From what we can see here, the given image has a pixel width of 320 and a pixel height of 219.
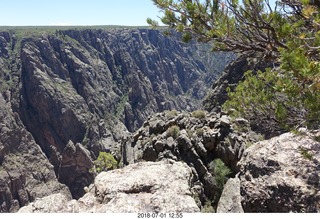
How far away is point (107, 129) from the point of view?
160m

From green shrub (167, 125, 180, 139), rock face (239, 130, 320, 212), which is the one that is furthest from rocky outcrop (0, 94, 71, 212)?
rock face (239, 130, 320, 212)

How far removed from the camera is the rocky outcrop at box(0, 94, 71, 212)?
109m

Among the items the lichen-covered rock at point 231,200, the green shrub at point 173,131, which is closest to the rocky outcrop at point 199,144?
the green shrub at point 173,131

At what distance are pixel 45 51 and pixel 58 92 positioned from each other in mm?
29673

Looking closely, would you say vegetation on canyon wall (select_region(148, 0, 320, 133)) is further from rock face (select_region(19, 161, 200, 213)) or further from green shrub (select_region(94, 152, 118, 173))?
green shrub (select_region(94, 152, 118, 173))

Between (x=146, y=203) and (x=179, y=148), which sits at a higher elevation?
(x=146, y=203)

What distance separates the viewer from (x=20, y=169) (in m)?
117

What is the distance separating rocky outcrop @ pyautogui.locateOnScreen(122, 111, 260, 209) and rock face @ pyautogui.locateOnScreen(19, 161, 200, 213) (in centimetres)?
1853

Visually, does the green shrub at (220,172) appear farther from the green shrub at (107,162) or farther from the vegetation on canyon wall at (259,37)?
the vegetation on canyon wall at (259,37)

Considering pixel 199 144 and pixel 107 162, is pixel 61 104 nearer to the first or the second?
pixel 107 162

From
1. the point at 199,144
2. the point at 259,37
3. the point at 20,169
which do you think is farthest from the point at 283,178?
the point at 20,169

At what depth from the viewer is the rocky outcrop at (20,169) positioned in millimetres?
108588

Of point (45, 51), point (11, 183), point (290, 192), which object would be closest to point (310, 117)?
point (290, 192)

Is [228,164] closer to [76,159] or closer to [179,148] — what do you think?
[179,148]
